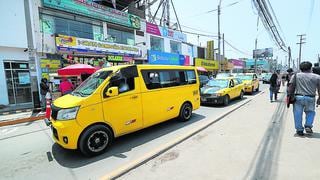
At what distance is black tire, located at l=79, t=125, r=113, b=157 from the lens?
4.51 metres

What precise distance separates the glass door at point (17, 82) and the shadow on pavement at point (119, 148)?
9.77 metres

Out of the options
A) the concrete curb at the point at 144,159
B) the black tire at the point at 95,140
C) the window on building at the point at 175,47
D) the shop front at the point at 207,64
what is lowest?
the concrete curb at the point at 144,159

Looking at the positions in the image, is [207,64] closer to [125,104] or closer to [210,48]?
[210,48]

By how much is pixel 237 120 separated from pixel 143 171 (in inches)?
192

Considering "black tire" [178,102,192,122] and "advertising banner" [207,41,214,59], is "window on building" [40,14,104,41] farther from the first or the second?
"advertising banner" [207,41,214,59]

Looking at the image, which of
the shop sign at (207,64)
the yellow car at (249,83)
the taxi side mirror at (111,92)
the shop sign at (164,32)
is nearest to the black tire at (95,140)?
the taxi side mirror at (111,92)

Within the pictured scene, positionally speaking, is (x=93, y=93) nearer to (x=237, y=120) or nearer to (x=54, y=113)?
(x=54, y=113)

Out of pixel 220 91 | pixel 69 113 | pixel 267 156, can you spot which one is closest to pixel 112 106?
pixel 69 113

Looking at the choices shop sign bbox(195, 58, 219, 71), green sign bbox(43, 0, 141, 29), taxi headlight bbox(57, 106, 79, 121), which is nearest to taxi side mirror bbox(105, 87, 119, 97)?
taxi headlight bbox(57, 106, 79, 121)

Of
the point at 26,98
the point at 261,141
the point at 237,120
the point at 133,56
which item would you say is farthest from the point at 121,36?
the point at 261,141

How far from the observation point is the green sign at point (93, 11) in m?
13.8

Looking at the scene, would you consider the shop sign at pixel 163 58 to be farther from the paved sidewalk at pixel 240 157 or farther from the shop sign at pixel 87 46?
the paved sidewalk at pixel 240 157

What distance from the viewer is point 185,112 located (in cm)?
753

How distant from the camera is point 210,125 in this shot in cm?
680
